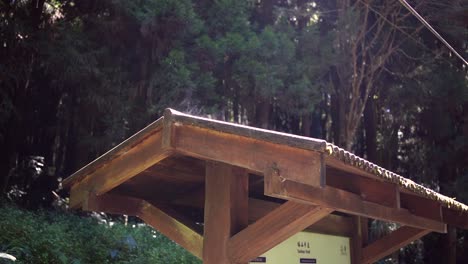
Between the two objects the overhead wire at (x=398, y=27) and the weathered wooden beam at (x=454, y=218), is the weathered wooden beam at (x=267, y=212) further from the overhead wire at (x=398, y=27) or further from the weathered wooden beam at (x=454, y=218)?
the overhead wire at (x=398, y=27)

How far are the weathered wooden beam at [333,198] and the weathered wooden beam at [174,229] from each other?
3.75 feet

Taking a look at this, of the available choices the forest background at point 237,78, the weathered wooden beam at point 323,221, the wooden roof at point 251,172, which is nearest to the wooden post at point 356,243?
the weathered wooden beam at point 323,221

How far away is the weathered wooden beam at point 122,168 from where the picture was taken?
4.07m

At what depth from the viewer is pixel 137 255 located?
9.51 meters

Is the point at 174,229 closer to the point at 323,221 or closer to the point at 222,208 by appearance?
the point at 222,208

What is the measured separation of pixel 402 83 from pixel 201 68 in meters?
5.62

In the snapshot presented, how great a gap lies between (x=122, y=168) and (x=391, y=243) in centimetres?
334

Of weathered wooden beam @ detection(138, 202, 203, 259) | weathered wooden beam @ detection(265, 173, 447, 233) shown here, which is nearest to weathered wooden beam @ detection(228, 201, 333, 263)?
weathered wooden beam @ detection(265, 173, 447, 233)

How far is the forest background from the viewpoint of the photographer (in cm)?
1157

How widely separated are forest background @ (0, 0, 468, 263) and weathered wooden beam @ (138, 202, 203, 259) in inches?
240

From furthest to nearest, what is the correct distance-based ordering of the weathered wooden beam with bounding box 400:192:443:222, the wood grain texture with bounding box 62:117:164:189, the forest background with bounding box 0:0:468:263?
1. the forest background with bounding box 0:0:468:263
2. the weathered wooden beam with bounding box 400:192:443:222
3. the wood grain texture with bounding box 62:117:164:189

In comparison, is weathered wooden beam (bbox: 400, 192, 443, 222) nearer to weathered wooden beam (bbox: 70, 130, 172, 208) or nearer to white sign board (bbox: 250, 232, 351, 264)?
white sign board (bbox: 250, 232, 351, 264)

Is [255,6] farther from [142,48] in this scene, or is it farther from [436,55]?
[436,55]

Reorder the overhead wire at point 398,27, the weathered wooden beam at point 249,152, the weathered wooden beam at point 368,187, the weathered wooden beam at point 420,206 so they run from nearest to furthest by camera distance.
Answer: the weathered wooden beam at point 249,152 → the weathered wooden beam at point 368,187 → the weathered wooden beam at point 420,206 → the overhead wire at point 398,27
